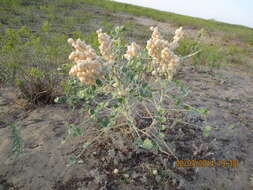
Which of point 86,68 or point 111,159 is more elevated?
point 86,68

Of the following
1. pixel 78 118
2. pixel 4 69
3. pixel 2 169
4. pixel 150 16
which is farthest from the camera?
pixel 150 16

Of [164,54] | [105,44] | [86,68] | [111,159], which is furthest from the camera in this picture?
[111,159]

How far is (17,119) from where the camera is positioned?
6.81ft

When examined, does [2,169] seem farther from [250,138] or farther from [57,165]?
[250,138]

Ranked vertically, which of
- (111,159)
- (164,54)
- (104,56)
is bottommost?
(111,159)

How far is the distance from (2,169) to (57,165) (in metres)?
0.38

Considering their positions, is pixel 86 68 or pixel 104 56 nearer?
pixel 86 68

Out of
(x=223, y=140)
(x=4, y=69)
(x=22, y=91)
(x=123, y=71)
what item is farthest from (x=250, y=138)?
(x=4, y=69)

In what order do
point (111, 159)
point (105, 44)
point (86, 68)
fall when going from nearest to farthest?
point (86, 68) < point (105, 44) < point (111, 159)

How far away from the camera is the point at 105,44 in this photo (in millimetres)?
1422
